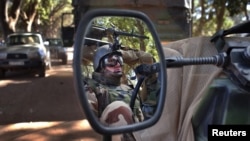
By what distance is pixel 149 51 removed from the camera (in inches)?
65.3

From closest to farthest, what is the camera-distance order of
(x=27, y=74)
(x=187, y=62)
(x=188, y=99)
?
(x=187, y=62), (x=188, y=99), (x=27, y=74)

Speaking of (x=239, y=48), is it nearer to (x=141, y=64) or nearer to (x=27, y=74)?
(x=141, y=64)

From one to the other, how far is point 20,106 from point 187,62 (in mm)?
7896

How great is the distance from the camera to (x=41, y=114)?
26.0 feet

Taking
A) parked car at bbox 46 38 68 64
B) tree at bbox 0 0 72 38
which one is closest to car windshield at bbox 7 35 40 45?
tree at bbox 0 0 72 38

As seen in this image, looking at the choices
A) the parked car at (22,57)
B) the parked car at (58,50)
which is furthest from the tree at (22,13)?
the parked car at (22,57)

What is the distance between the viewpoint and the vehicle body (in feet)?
4.27

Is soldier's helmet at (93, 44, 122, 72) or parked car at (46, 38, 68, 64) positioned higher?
soldier's helmet at (93, 44, 122, 72)

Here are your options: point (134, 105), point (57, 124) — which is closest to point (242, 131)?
point (134, 105)

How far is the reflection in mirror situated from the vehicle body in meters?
0.09

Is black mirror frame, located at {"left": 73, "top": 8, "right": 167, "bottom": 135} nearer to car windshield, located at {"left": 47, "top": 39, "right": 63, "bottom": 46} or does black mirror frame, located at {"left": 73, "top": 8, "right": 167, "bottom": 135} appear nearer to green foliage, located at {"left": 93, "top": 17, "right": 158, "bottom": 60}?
green foliage, located at {"left": 93, "top": 17, "right": 158, "bottom": 60}

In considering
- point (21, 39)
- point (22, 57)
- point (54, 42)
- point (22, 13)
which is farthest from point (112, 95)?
point (22, 13)

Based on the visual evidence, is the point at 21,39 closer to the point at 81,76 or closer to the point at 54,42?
the point at 54,42

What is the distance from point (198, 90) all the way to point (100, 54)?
0.54m
